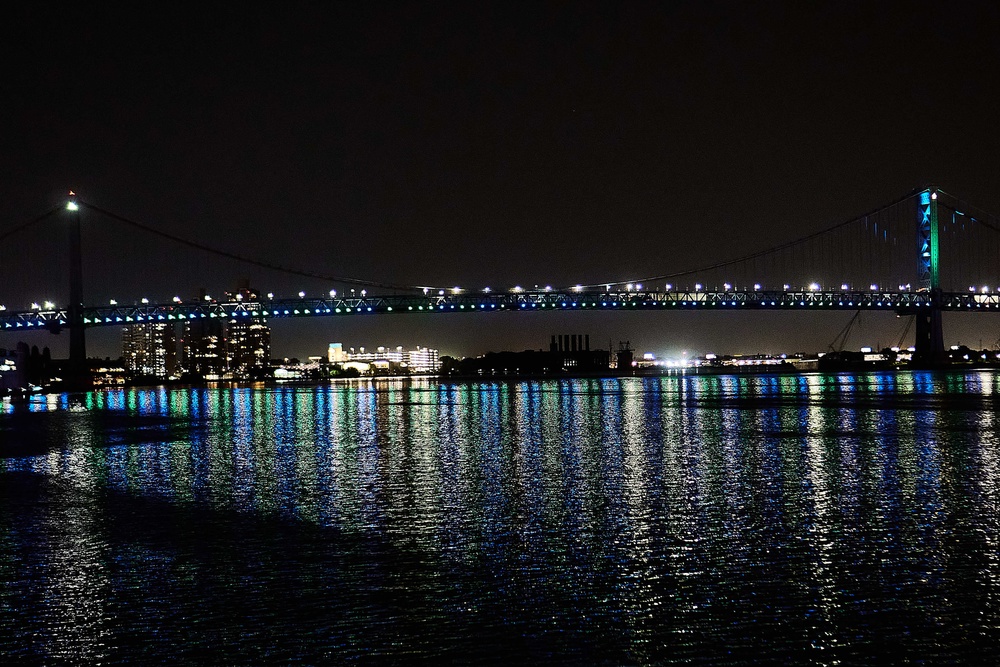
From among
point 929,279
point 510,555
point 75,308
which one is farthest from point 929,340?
point 510,555

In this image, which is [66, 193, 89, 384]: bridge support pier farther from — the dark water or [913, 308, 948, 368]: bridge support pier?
[913, 308, 948, 368]: bridge support pier

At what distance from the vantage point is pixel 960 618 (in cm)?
695

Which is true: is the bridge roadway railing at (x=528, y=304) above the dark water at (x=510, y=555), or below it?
above

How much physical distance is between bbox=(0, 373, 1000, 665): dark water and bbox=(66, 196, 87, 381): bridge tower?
63991mm

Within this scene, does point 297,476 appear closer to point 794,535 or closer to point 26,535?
point 26,535

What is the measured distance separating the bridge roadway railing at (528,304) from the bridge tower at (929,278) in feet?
3.39

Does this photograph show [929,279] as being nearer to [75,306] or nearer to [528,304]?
[528,304]

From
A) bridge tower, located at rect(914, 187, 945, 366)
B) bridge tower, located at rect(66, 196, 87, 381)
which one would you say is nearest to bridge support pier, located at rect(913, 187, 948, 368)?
bridge tower, located at rect(914, 187, 945, 366)

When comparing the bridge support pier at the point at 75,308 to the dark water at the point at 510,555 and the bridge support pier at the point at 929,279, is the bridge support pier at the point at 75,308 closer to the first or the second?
the dark water at the point at 510,555

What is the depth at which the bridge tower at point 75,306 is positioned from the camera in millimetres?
78750

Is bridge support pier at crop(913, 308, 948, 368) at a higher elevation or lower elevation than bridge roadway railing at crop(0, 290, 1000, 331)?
lower

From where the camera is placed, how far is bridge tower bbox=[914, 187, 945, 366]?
298 feet

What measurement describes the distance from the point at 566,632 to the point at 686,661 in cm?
97

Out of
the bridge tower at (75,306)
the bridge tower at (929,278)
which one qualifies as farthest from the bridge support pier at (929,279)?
the bridge tower at (75,306)
